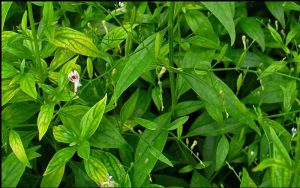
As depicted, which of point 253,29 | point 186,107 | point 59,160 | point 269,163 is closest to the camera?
point 269,163

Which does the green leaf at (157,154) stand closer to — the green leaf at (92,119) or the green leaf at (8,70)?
the green leaf at (92,119)

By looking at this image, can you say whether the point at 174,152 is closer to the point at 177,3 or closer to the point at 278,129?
the point at 278,129

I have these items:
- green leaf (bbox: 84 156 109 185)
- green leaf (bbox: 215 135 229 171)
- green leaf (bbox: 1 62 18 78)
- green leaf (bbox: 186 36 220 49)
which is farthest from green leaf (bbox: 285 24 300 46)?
green leaf (bbox: 1 62 18 78)

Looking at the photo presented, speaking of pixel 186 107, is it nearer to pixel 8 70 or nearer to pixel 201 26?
pixel 201 26

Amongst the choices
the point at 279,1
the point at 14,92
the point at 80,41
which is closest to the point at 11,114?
the point at 14,92

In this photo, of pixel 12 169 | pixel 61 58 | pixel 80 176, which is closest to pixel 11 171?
pixel 12 169

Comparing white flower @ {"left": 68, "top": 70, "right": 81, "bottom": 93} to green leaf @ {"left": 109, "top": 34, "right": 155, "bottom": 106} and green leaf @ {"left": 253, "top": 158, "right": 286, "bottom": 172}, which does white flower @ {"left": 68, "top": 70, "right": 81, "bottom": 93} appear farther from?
green leaf @ {"left": 253, "top": 158, "right": 286, "bottom": 172}
